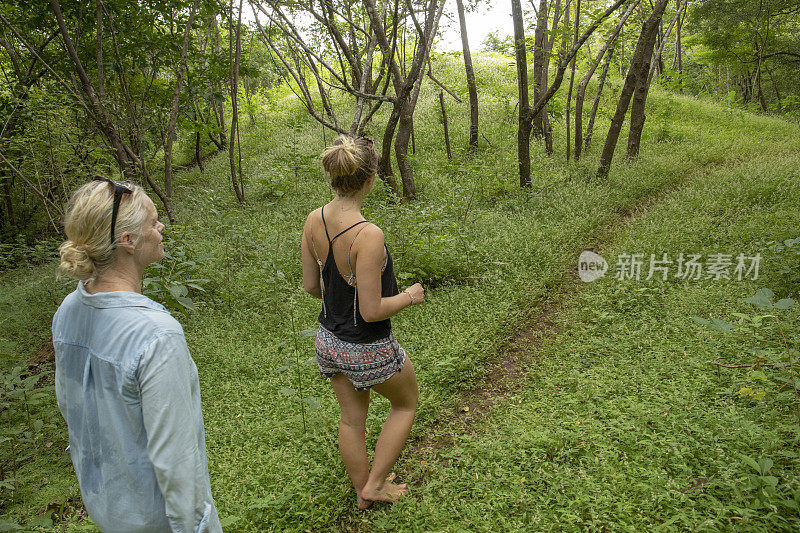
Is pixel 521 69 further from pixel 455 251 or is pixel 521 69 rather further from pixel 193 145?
pixel 193 145

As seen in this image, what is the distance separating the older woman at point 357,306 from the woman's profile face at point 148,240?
1079mm

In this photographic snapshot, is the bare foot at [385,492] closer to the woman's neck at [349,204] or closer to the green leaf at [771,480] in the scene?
the woman's neck at [349,204]

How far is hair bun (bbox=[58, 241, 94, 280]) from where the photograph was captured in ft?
5.17

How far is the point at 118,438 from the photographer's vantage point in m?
1.63

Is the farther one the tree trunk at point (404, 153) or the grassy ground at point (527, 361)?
the tree trunk at point (404, 153)

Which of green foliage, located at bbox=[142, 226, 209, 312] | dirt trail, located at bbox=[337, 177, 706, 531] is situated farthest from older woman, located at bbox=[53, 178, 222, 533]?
green foliage, located at bbox=[142, 226, 209, 312]

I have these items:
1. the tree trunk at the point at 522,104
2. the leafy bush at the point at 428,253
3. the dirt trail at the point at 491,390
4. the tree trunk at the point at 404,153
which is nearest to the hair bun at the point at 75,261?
the dirt trail at the point at 491,390

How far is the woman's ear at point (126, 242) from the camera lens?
1.65 metres

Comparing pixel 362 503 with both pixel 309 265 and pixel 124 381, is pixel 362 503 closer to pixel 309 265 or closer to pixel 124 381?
pixel 309 265

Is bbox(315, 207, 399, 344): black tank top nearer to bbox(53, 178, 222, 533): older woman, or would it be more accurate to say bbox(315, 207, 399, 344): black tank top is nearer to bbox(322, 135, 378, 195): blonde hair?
bbox(322, 135, 378, 195): blonde hair

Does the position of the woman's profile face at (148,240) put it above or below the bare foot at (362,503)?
above

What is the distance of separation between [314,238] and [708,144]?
507 inches

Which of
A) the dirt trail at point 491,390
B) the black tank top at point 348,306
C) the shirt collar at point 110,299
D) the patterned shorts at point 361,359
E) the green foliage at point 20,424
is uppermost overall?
the shirt collar at point 110,299

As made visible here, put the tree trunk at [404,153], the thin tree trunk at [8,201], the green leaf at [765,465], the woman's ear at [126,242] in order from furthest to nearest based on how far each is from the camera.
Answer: the thin tree trunk at [8,201] → the tree trunk at [404,153] → the green leaf at [765,465] → the woman's ear at [126,242]
